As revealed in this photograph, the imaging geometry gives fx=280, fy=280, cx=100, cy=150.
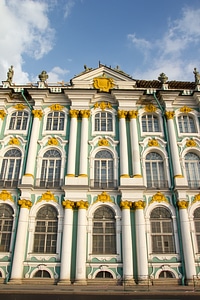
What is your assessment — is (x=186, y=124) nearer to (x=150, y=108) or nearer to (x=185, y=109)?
(x=185, y=109)

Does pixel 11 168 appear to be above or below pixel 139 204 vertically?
above

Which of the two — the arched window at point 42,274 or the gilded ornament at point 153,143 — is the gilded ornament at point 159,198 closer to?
the gilded ornament at point 153,143

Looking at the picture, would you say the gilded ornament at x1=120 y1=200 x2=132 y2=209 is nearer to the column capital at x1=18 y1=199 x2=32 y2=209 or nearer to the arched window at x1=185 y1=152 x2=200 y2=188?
the arched window at x1=185 y1=152 x2=200 y2=188

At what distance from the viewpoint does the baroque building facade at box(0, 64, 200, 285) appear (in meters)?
16.7

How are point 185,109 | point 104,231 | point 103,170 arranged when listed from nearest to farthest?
point 104,231 < point 103,170 < point 185,109

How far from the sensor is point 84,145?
20.0 m

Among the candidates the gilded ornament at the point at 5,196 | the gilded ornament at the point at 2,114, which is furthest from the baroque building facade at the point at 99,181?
the gilded ornament at the point at 5,196

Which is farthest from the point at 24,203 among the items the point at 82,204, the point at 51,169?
the point at 82,204

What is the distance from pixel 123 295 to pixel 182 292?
321cm

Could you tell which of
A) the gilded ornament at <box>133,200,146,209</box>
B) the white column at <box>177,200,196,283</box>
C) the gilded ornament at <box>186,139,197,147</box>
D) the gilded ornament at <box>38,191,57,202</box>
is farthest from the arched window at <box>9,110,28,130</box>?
the white column at <box>177,200,196,283</box>

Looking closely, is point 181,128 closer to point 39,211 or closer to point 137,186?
point 137,186

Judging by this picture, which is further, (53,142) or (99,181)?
(53,142)

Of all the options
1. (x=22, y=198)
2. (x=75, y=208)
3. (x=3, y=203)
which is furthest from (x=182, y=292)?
(x=3, y=203)

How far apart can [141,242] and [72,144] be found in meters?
8.11
